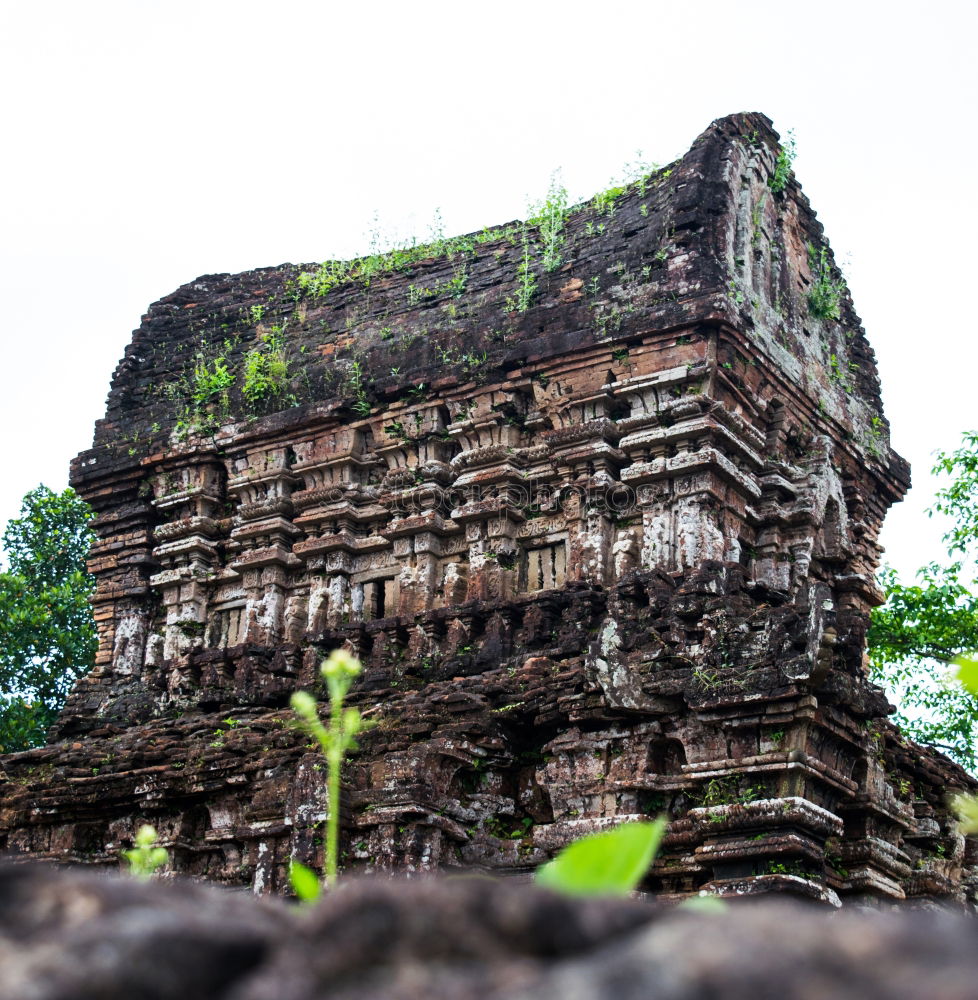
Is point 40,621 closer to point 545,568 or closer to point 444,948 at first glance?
point 545,568

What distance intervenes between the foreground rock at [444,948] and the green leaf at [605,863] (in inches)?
4.4

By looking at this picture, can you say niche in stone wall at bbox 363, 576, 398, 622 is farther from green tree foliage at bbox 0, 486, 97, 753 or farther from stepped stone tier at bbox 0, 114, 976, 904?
green tree foliage at bbox 0, 486, 97, 753

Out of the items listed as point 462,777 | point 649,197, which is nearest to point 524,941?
point 462,777

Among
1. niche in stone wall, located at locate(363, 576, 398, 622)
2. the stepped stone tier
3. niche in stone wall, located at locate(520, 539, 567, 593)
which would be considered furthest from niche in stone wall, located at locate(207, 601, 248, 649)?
niche in stone wall, located at locate(520, 539, 567, 593)

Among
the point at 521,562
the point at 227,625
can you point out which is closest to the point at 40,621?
the point at 227,625

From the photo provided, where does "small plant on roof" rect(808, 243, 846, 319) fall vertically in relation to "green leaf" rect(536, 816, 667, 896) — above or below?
above

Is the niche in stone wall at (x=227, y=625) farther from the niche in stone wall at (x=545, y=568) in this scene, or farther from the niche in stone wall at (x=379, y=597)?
the niche in stone wall at (x=545, y=568)

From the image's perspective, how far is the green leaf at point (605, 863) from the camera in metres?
2.03

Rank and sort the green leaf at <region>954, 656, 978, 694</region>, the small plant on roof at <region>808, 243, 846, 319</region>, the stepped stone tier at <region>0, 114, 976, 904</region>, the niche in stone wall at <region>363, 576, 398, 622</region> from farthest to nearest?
the small plant on roof at <region>808, 243, 846, 319</region> → the niche in stone wall at <region>363, 576, 398, 622</region> → the stepped stone tier at <region>0, 114, 976, 904</region> → the green leaf at <region>954, 656, 978, 694</region>

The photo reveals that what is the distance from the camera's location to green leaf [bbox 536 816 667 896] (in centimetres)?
203

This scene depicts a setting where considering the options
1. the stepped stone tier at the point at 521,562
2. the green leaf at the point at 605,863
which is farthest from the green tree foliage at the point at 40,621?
the green leaf at the point at 605,863

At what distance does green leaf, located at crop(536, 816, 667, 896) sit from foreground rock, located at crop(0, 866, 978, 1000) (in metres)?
0.11

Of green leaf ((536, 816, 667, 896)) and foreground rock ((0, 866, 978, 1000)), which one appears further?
green leaf ((536, 816, 667, 896))

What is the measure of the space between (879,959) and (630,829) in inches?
24.1
